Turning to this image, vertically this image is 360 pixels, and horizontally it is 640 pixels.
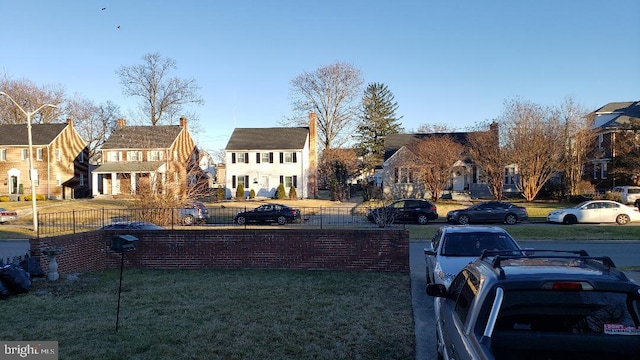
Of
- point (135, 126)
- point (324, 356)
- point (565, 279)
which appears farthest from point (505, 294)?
point (135, 126)

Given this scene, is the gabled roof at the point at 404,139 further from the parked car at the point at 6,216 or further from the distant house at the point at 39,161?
the distant house at the point at 39,161

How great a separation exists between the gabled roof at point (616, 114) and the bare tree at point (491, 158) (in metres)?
11.9

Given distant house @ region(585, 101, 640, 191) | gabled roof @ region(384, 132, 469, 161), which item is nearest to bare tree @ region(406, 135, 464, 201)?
gabled roof @ region(384, 132, 469, 161)

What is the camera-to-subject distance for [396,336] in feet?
21.6

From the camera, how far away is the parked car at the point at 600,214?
23734 mm

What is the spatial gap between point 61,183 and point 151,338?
5231 centimetres

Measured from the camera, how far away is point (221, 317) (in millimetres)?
7473

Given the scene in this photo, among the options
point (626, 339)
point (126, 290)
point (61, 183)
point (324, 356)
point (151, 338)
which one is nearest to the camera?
point (626, 339)

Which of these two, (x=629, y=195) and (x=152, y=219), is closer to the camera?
(x=152, y=219)

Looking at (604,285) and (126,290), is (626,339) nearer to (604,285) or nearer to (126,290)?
(604,285)

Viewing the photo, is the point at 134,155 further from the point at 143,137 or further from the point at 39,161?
the point at 39,161

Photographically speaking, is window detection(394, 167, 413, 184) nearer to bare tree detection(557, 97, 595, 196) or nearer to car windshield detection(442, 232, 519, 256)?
bare tree detection(557, 97, 595, 196)

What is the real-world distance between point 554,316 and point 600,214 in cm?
2483

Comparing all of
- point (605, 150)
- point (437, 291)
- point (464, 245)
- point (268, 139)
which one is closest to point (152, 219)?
point (464, 245)
